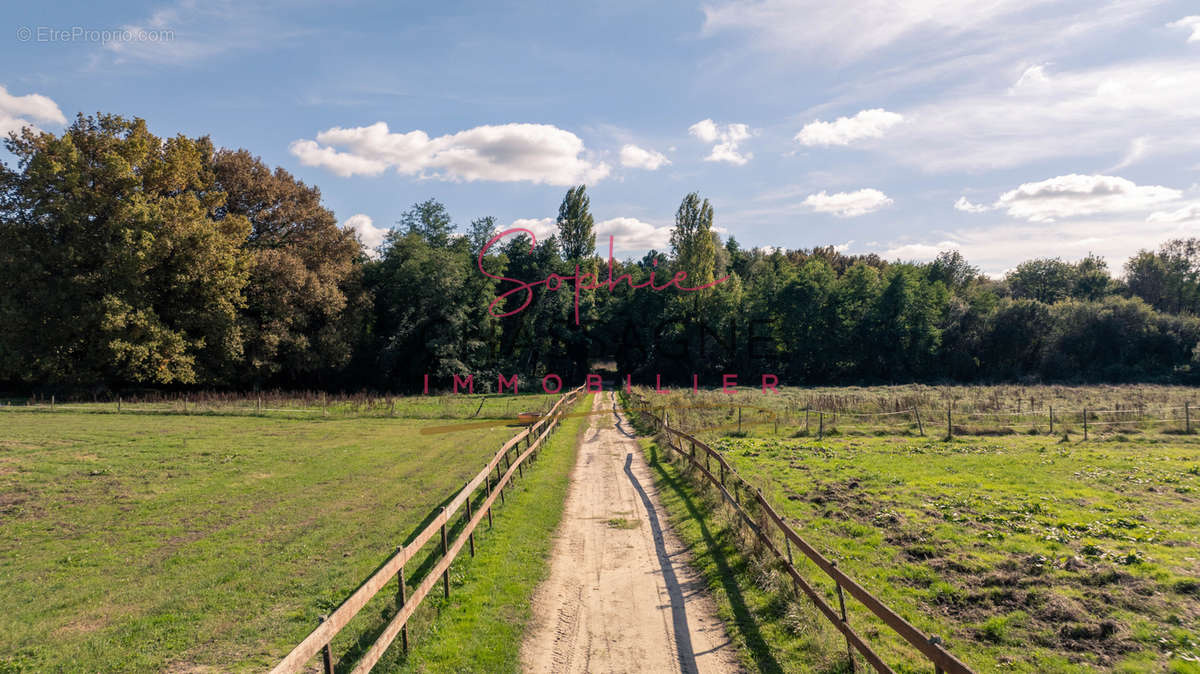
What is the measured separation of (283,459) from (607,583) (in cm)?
1459

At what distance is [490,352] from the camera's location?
201 ft

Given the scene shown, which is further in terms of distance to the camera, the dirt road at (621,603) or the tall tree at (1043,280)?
the tall tree at (1043,280)

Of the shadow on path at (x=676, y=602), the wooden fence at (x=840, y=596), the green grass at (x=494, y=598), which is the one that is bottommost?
the shadow on path at (x=676, y=602)

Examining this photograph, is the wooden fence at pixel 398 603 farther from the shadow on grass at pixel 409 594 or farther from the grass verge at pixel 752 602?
the grass verge at pixel 752 602

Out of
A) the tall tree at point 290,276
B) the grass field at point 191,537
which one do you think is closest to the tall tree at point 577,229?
the tall tree at point 290,276

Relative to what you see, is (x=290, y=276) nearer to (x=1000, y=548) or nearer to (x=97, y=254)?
(x=97, y=254)

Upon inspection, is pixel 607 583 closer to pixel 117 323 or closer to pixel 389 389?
pixel 117 323

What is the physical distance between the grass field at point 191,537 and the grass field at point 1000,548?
Answer: 5.92 meters

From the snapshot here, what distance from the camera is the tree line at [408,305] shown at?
36.2 m

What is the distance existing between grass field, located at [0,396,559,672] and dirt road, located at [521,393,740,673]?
1.57m

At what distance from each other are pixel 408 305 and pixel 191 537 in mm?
48583

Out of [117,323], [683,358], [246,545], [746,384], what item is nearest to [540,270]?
[683,358]

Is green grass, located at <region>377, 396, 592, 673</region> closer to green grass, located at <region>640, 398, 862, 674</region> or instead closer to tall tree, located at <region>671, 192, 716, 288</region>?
green grass, located at <region>640, 398, 862, 674</region>

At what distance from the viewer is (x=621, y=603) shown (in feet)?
28.4
